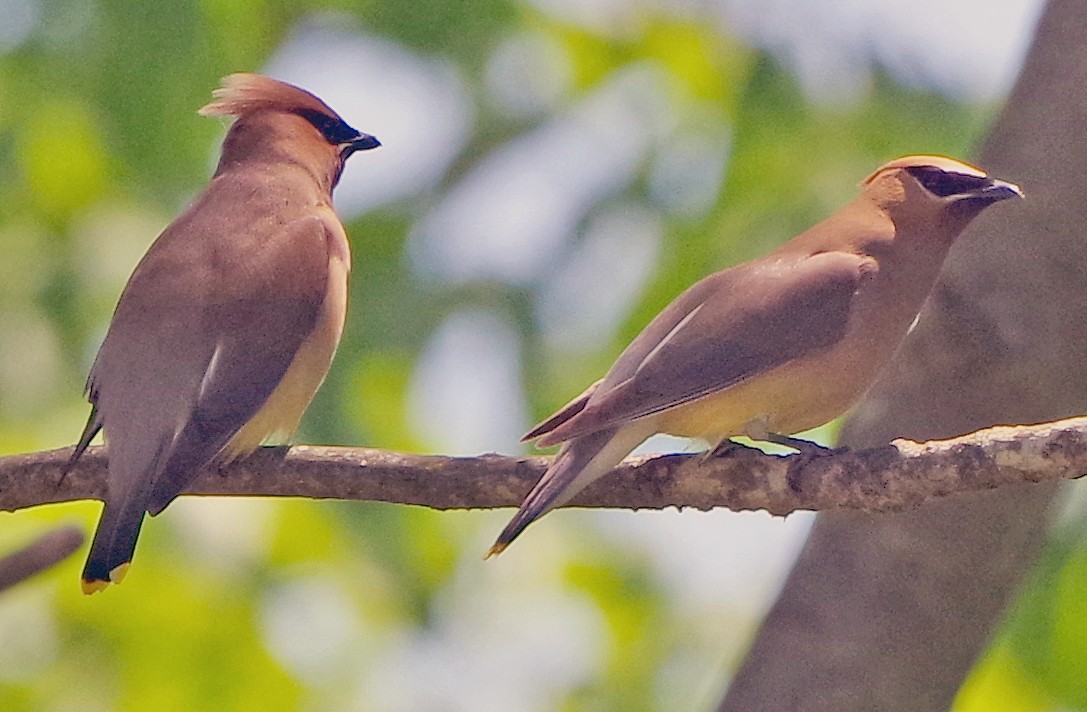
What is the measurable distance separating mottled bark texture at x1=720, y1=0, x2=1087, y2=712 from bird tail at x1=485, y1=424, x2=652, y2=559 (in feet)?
2.09

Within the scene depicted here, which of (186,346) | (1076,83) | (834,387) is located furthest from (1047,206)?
(186,346)

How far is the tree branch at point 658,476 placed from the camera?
306cm

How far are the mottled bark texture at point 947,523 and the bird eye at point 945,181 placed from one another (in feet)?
0.40

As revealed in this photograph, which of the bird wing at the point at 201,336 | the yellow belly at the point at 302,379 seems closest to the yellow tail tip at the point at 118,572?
Result: the bird wing at the point at 201,336

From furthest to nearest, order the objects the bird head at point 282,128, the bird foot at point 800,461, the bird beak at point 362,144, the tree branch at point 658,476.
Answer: the bird beak at point 362,144, the bird head at point 282,128, the bird foot at point 800,461, the tree branch at point 658,476

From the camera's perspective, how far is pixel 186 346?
3.97 m

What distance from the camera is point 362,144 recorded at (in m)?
4.86

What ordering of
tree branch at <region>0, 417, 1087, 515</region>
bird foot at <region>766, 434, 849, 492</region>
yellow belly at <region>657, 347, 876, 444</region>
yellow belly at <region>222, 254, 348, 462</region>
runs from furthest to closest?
yellow belly at <region>222, 254, 348, 462</region> < yellow belly at <region>657, 347, 876, 444</region> < bird foot at <region>766, 434, 849, 492</region> < tree branch at <region>0, 417, 1087, 515</region>

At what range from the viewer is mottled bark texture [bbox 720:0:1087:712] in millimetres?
3865

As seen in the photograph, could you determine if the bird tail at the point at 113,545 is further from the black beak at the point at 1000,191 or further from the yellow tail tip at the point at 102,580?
the black beak at the point at 1000,191

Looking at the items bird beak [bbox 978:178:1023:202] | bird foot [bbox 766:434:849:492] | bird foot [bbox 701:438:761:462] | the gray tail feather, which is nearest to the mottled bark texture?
bird beak [bbox 978:178:1023:202]

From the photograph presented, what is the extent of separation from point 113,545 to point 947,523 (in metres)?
1.85

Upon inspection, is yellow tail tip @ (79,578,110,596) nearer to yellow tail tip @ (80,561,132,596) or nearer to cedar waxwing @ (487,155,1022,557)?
yellow tail tip @ (80,561,132,596)

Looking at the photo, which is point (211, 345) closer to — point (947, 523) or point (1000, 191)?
point (947, 523)
